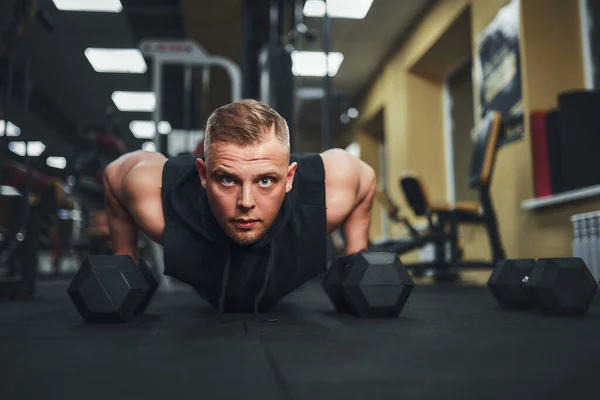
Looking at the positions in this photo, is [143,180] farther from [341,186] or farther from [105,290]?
[341,186]

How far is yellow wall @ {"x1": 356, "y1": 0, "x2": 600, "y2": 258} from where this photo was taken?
11.5ft

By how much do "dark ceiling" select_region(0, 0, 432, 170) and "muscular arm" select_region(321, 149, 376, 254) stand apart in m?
2.74

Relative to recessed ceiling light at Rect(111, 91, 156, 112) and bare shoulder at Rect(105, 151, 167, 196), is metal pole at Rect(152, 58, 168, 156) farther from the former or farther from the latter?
recessed ceiling light at Rect(111, 91, 156, 112)

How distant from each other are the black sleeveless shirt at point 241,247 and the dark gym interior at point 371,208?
0.20 ft

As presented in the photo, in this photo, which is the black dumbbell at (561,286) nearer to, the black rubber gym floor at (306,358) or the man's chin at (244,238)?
the black rubber gym floor at (306,358)

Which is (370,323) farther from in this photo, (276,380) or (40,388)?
(40,388)

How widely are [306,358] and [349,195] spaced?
0.77 meters

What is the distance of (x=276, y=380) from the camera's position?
0.71 m

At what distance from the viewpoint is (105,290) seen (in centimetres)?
134

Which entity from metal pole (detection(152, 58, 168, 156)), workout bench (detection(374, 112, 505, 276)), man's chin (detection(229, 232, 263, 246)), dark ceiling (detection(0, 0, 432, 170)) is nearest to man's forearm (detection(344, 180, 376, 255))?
man's chin (detection(229, 232, 263, 246))

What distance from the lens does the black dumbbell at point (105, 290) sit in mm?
1334

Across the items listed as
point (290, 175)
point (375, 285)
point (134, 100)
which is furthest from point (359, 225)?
point (134, 100)

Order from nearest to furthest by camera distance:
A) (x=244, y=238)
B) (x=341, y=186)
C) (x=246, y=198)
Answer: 1. (x=246, y=198)
2. (x=244, y=238)
3. (x=341, y=186)

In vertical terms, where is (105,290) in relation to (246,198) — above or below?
below
